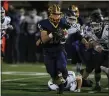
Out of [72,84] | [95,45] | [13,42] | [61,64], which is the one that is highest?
[95,45]

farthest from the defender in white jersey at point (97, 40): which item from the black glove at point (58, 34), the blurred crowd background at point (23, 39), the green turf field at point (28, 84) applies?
the blurred crowd background at point (23, 39)

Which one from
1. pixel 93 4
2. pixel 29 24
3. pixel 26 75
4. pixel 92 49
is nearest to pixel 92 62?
pixel 92 49

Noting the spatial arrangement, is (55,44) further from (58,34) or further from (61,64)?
(61,64)

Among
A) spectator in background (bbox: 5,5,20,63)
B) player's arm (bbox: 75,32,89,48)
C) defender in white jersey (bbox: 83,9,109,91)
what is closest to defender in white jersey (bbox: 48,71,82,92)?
defender in white jersey (bbox: 83,9,109,91)

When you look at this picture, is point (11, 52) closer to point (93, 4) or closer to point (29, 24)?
point (29, 24)

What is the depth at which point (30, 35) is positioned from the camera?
19.8 m

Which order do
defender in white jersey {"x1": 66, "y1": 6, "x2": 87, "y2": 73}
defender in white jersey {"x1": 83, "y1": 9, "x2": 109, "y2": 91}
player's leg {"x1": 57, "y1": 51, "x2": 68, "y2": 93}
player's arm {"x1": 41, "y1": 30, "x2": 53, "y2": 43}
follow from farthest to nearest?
1. defender in white jersey {"x1": 66, "y1": 6, "x2": 87, "y2": 73}
2. defender in white jersey {"x1": 83, "y1": 9, "x2": 109, "y2": 91}
3. player's leg {"x1": 57, "y1": 51, "x2": 68, "y2": 93}
4. player's arm {"x1": 41, "y1": 30, "x2": 53, "y2": 43}

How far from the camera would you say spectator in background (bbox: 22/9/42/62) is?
19594 millimetres

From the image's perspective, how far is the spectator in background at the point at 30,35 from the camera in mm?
19594

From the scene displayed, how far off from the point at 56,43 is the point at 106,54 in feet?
6.22

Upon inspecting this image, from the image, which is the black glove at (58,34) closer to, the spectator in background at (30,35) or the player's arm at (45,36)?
the player's arm at (45,36)

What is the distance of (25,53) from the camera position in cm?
2003

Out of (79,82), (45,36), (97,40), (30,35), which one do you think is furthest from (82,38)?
(30,35)

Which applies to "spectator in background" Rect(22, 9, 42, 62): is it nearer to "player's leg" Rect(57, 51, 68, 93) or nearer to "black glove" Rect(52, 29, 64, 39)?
Result: "player's leg" Rect(57, 51, 68, 93)
